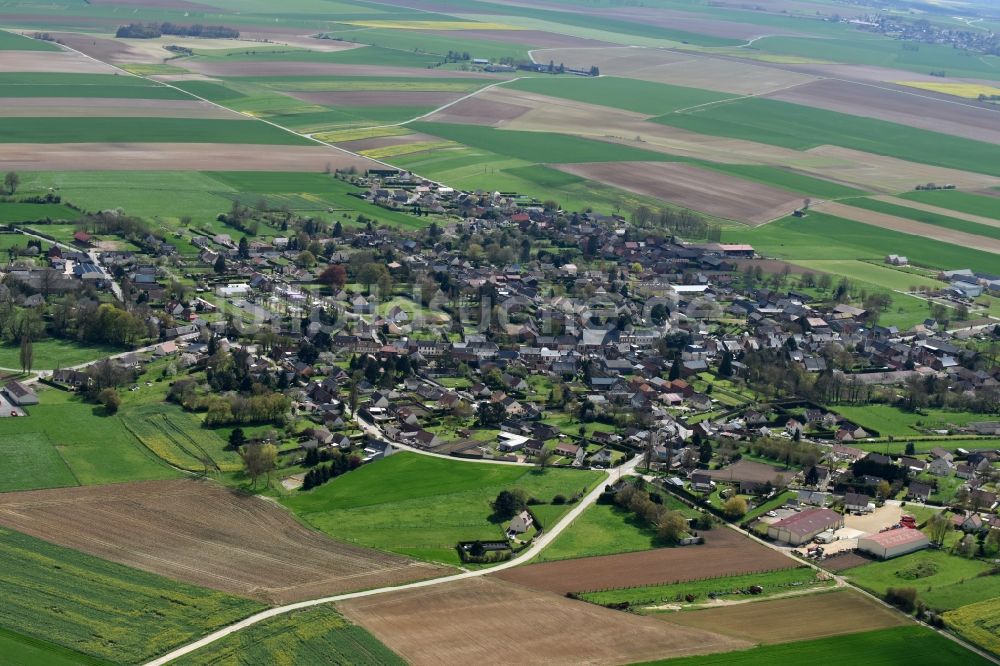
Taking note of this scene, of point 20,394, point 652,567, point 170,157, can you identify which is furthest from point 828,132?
point 652,567

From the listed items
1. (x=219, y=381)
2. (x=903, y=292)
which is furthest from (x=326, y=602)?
(x=903, y=292)

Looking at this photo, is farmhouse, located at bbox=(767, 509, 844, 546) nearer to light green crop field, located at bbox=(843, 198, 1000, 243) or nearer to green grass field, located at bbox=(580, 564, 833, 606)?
green grass field, located at bbox=(580, 564, 833, 606)

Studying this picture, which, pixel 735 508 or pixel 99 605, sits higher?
pixel 735 508

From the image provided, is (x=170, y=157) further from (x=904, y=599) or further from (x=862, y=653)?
(x=862, y=653)

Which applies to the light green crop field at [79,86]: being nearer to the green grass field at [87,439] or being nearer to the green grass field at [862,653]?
the green grass field at [87,439]

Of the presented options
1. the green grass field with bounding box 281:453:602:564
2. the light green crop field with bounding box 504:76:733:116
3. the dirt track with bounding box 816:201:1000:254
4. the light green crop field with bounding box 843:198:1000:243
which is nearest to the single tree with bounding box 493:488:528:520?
the green grass field with bounding box 281:453:602:564

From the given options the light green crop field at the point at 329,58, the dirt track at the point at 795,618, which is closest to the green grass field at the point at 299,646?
the dirt track at the point at 795,618
